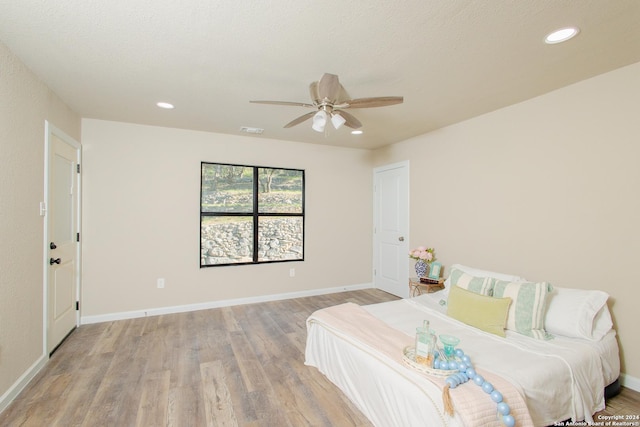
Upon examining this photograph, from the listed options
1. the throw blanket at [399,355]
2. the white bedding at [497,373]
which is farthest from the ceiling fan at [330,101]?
the white bedding at [497,373]

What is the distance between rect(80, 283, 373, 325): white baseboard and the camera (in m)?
3.59

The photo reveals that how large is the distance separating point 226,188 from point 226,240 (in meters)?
0.74

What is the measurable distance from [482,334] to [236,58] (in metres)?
2.73

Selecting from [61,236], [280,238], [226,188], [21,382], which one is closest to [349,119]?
[226,188]

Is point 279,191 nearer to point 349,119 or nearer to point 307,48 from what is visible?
point 349,119

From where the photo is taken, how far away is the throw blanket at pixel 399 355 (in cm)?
136

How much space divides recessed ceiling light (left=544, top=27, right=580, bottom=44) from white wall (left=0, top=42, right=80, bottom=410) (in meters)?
3.61

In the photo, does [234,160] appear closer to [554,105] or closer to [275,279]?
[275,279]

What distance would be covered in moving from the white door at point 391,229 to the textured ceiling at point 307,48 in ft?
5.62

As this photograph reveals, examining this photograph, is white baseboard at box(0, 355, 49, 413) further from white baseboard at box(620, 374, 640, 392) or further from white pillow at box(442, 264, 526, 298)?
white baseboard at box(620, 374, 640, 392)

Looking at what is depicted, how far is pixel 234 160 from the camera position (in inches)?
168

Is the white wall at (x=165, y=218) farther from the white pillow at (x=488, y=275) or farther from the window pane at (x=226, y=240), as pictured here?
the white pillow at (x=488, y=275)

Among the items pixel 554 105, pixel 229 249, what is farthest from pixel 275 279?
pixel 554 105

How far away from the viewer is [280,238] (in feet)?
14.9
